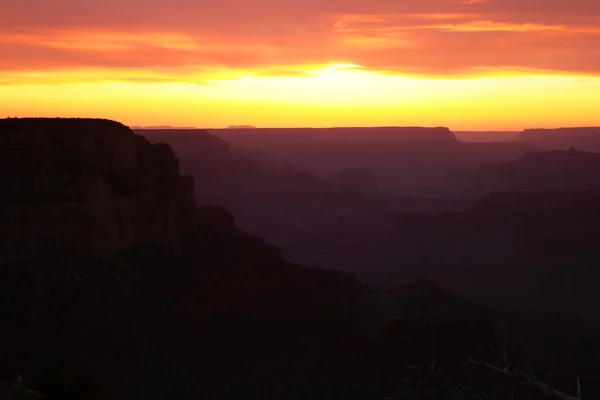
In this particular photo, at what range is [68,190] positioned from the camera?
4434 cm

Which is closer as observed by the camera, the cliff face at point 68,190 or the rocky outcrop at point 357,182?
the cliff face at point 68,190

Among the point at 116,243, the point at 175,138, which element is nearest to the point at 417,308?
the point at 116,243

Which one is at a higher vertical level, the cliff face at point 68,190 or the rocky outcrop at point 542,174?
the cliff face at point 68,190

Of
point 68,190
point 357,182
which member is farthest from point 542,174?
point 68,190

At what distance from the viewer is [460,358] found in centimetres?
4622

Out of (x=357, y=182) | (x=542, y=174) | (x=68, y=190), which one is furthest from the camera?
(x=542, y=174)

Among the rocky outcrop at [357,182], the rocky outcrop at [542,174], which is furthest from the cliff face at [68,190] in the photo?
the rocky outcrop at [542,174]

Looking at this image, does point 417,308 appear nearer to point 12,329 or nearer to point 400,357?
point 400,357

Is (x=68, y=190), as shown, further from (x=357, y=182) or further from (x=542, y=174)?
(x=542, y=174)

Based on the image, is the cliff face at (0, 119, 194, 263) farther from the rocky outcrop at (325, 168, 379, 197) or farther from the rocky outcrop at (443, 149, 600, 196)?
the rocky outcrop at (443, 149, 600, 196)

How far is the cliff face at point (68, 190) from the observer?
4284 cm

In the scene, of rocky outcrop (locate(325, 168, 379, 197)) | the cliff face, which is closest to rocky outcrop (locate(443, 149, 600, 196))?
rocky outcrop (locate(325, 168, 379, 197))

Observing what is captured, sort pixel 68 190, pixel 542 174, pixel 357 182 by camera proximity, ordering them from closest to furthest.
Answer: pixel 68 190, pixel 357 182, pixel 542 174

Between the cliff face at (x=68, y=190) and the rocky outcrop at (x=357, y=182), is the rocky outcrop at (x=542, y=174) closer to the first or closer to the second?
the rocky outcrop at (x=357, y=182)
